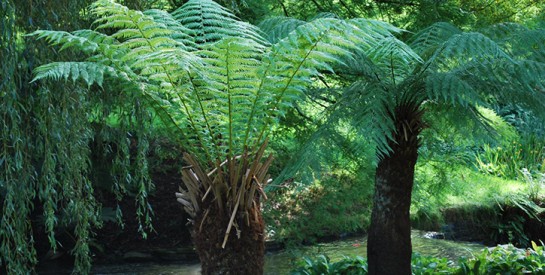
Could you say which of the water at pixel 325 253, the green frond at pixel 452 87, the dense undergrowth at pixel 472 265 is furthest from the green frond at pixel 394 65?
the water at pixel 325 253

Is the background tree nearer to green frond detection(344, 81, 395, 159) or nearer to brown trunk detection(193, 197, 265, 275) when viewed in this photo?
green frond detection(344, 81, 395, 159)

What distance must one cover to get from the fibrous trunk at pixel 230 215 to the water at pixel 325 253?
9.60 ft

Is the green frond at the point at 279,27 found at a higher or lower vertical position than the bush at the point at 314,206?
higher

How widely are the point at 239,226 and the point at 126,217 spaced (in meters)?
4.97

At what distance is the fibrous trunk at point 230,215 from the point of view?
3215 mm

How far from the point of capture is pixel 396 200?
4113 millimetres

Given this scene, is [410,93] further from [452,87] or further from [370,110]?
[452,87]

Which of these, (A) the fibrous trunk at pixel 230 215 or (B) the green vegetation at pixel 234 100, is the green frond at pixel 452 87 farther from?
(A) the fibrous trunk at pixel 230 215

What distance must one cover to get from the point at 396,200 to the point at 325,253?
2.62m

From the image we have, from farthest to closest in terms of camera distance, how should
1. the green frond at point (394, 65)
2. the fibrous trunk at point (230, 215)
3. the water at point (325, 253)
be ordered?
the water at point (325, 253), the green frond at point (394, 65), the fibrous trunk at point (230, 215)

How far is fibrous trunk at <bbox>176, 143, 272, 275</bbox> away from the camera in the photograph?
10.5 feet

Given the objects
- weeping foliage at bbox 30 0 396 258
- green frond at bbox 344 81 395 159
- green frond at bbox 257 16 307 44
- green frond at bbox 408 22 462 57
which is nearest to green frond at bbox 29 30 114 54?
weeping foliage at bbox 30 0 396 258

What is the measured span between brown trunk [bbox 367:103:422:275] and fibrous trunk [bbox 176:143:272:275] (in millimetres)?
1096

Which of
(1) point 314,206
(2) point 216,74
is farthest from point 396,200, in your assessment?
(1) point 314,206
